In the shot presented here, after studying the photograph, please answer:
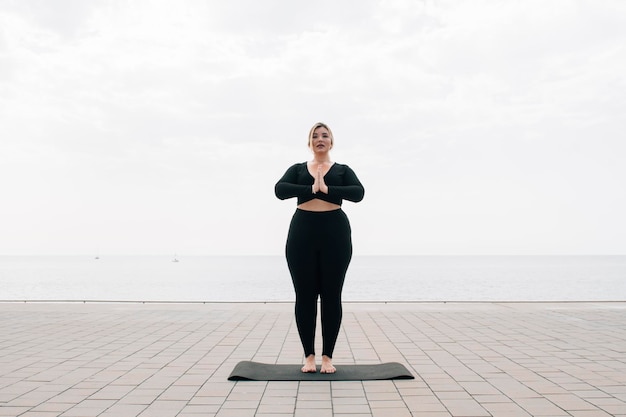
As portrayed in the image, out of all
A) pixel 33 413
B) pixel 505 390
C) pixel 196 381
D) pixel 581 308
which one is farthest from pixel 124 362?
pixel 581 308

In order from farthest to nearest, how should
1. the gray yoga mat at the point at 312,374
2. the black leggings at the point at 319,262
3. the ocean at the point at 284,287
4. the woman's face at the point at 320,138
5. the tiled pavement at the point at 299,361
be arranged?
the ocean at the point at 284,287
the woman's face at the point at 320,138
the black leggings at the point at 319,262
the gray yoga mat at the point at 312,374
the tiled pavement at the point at 299,361

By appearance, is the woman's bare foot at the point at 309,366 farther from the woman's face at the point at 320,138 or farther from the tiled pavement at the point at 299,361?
the woman's face at the point at 320,138

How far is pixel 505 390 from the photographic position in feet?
12.4

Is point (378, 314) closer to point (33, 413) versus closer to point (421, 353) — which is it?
point (421, 353)

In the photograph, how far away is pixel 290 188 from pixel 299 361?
181cm

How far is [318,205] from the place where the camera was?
4.33m

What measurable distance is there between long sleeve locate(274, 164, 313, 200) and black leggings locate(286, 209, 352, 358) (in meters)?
0.19

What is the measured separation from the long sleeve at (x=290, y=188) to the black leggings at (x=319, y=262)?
0.62ft

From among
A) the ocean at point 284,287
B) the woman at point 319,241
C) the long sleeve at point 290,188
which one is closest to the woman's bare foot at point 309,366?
the woman at point 319,241

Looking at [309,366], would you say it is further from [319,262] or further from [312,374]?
[319,262]

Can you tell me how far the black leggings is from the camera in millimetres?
4254

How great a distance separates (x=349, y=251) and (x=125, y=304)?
7.16m

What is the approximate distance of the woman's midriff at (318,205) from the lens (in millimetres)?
4328

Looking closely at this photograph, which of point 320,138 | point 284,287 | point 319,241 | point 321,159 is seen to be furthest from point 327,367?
point 284,287
